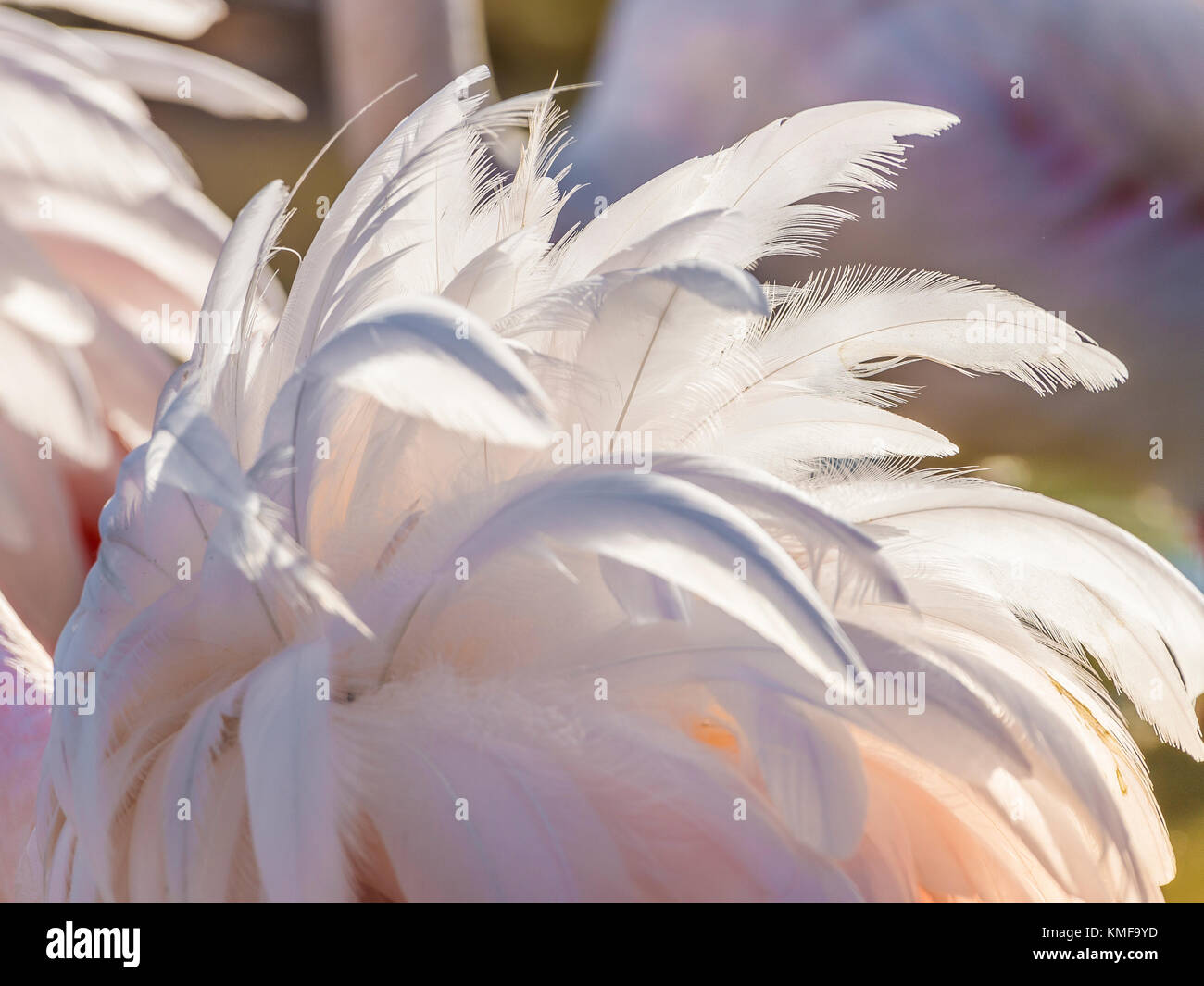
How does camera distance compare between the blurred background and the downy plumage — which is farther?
the blurred background

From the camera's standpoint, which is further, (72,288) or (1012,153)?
(1012,153)

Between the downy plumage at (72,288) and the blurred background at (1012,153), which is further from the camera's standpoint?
the blurred background at (1012,153)

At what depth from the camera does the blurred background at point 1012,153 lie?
149 cm

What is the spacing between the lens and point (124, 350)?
3.34 feet

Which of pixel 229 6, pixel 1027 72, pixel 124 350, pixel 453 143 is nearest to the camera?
pixel 453 143

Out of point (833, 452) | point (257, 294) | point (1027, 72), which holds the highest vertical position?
point (1027, 72)

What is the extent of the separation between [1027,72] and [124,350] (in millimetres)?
1087

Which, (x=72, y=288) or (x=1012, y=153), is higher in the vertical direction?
(x=1012, y=153)

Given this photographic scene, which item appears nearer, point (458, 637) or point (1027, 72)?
point (458, 637)

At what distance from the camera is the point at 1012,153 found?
152cm

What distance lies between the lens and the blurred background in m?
1.49
